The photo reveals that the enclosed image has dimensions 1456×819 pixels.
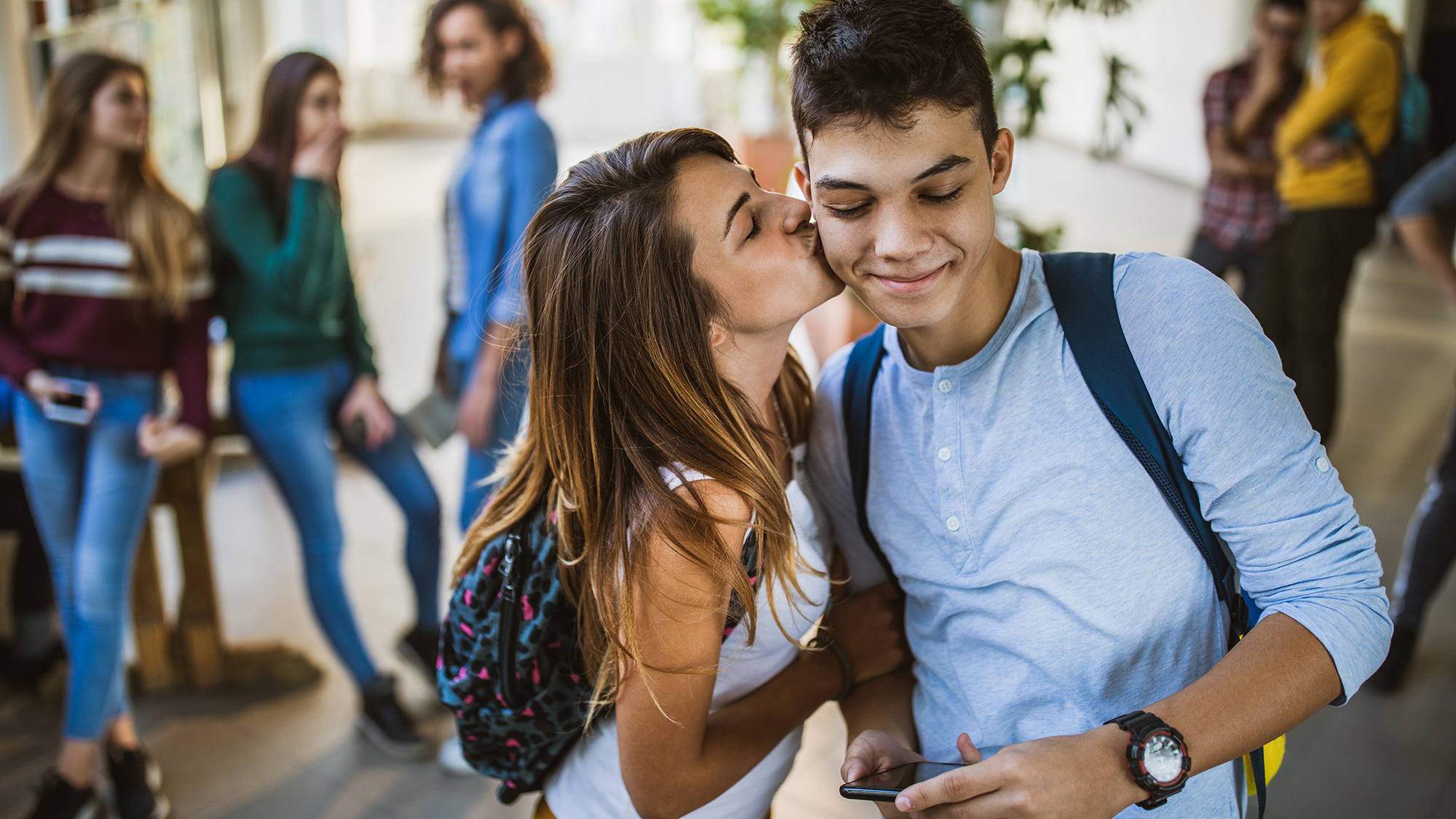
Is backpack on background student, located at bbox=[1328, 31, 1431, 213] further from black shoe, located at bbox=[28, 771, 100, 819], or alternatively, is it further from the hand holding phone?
black shoe, located at bbox=[28, 771, 100, 819]

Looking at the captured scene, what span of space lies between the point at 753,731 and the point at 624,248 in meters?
0.62

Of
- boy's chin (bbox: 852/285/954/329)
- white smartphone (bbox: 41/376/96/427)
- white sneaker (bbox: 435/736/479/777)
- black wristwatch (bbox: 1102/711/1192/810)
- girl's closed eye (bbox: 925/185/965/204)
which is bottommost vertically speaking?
white sneaker (bbox: 435/736/479/777)

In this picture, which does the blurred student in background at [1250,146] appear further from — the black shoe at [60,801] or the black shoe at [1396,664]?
the black shoe at [60,801]

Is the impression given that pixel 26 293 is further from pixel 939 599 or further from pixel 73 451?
pixel 939 599

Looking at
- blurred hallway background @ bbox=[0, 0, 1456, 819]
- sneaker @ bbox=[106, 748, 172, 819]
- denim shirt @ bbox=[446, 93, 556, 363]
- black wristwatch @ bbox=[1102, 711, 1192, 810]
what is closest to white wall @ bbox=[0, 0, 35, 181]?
blurred hallway background @ bbox=[0, 0, 1456, 819]

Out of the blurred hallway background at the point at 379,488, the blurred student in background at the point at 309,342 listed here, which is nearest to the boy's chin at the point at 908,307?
the blurred hallway background at the point at 379,488

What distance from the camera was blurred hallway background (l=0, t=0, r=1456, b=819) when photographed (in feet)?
8.46

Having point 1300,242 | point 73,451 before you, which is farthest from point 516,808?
point 1300,242

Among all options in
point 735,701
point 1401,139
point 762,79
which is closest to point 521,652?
point 735,701

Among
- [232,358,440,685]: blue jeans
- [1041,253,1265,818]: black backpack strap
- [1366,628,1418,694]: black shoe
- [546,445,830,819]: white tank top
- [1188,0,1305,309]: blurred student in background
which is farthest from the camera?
[1188,0,1305,309]: blurred student in background

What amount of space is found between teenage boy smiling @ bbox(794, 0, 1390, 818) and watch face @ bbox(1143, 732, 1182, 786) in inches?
0.7

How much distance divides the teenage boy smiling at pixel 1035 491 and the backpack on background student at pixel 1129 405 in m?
0.01

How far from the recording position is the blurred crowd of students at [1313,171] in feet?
11.1

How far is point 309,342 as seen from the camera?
2717mm
